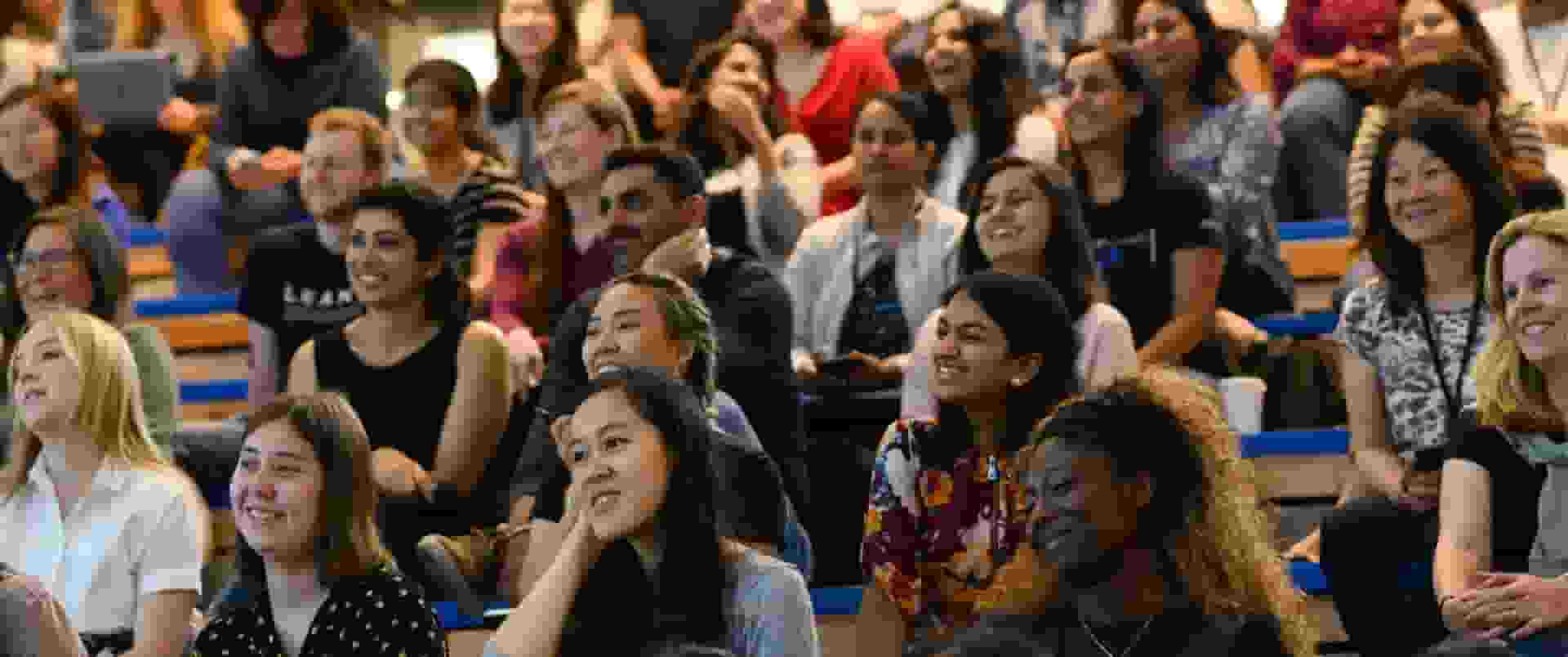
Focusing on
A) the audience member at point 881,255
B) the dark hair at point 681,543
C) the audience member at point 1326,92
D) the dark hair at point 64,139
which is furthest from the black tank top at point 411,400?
the audience member at point 1326,92

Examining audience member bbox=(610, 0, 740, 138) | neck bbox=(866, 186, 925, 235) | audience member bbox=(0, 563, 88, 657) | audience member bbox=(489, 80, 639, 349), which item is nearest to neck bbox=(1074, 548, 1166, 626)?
audience member bbox=(0, 563, 88, 657)

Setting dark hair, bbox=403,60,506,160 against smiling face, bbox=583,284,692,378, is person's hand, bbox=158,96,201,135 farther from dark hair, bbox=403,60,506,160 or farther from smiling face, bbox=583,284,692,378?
smiling face, bbox=583,284,692,378

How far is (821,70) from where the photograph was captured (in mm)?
7035

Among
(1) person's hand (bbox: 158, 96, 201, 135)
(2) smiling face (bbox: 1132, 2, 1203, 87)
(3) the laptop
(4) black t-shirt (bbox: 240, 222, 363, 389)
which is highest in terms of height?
(2) smiling face (bbox: 1132, 2, 1203, 87)

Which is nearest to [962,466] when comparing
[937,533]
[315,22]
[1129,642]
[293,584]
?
[937,533]

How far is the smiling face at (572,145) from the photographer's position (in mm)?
5762

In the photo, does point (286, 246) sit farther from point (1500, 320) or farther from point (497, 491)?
point (1500, 320)

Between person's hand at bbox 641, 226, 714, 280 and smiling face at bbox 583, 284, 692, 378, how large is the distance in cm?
55

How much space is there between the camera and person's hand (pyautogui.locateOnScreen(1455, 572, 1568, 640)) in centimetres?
379

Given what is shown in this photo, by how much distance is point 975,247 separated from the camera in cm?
509

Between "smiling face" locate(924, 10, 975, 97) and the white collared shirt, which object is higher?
"smiling face" locate(924, 10, 975, 97)

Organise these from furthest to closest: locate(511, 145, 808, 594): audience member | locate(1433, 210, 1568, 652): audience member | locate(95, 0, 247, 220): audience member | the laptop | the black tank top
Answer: locate(95, 0, 247, 220): audience member
the laptop
the black tank top
locate(511, 145, 808, 594): audience member
locate(1433, 210, 1568, 652): audience member

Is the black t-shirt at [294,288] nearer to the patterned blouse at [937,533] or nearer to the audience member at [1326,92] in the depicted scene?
the patterned blouse at [937,533]

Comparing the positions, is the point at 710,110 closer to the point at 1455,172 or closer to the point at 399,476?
the point at 399,476
